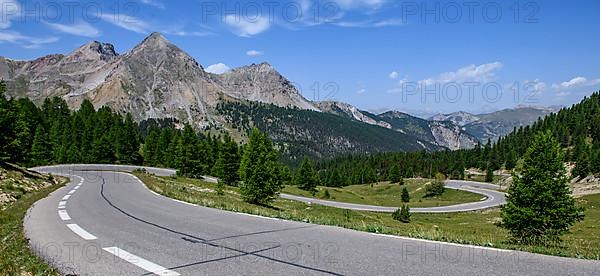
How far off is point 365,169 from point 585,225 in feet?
388

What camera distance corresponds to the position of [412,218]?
226 feet

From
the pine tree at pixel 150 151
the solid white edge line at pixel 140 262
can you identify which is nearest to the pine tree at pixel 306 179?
the pine tree at pixel 150 151

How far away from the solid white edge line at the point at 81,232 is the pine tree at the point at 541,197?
26147mm

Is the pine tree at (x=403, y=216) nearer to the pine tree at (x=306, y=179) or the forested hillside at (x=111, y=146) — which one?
the forested hillside at (x=111, y=146)

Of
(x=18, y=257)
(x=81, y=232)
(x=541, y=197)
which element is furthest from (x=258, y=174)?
(x=18, y=257)

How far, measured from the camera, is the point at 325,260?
7.29 m

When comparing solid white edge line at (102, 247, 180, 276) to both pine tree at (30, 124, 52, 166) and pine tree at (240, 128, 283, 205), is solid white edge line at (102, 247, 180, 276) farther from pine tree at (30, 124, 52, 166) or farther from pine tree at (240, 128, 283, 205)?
pine tree at (30, 124, 52, 166)

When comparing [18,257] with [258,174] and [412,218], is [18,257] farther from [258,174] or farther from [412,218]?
[412,218]

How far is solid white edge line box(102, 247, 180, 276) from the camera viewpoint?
22.5 ft

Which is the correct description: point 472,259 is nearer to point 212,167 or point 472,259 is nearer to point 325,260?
point 325,260

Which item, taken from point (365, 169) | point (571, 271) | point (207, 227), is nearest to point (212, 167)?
point (207, 227)

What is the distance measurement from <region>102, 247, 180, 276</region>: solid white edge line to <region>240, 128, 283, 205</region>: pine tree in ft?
94.4

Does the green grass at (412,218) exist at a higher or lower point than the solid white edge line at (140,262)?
lower

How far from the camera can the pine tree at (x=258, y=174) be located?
124 ft
